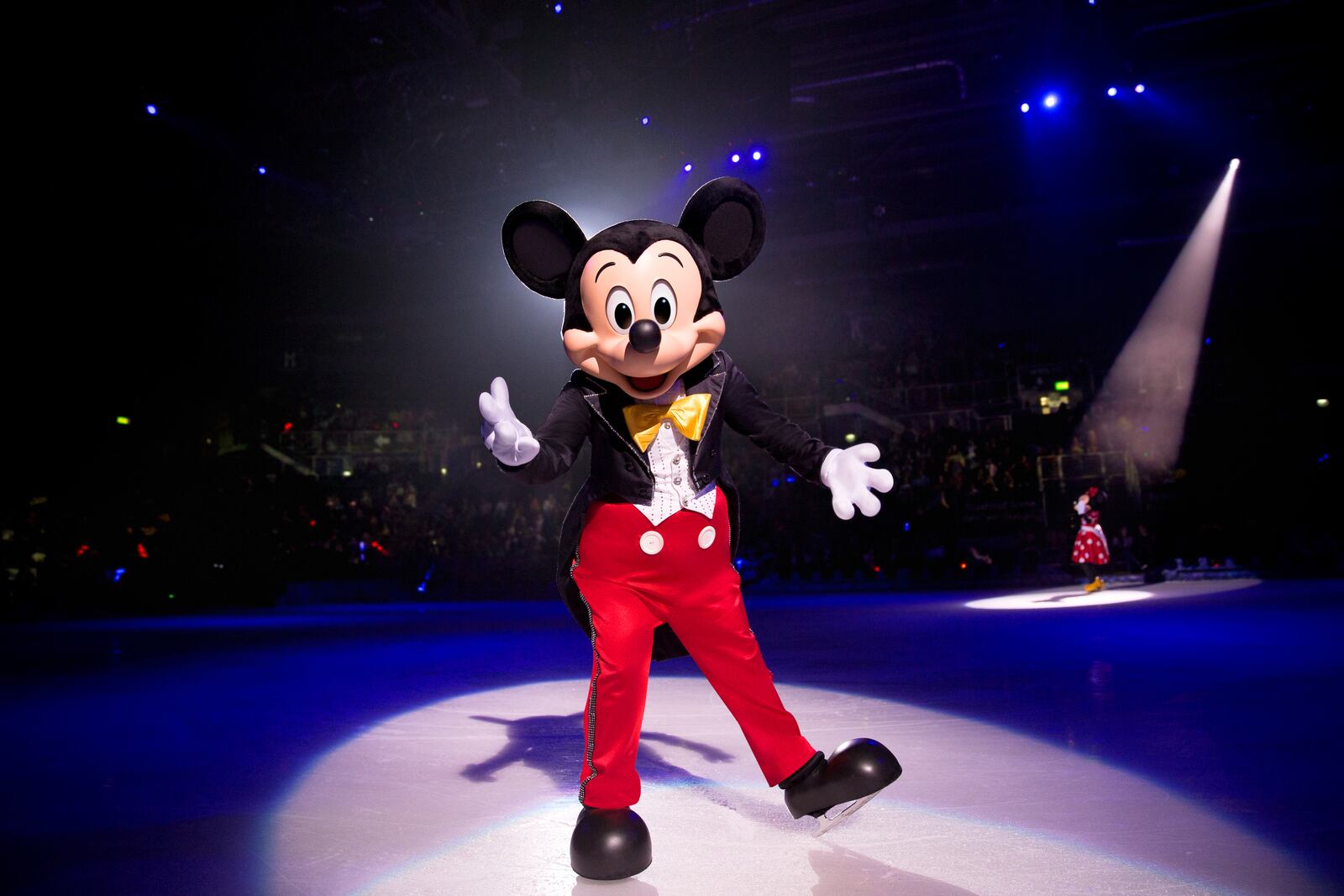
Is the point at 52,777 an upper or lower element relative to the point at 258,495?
lower

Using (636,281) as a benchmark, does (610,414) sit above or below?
below

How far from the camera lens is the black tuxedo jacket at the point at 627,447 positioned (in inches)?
80.9

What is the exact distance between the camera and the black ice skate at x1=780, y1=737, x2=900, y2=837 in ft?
6.08

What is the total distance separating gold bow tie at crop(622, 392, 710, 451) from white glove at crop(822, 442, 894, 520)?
34 centimetres

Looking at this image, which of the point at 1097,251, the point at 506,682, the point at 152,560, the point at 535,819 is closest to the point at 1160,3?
the point at 1097,251

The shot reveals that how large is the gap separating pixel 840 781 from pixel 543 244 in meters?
1.50

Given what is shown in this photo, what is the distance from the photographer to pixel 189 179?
10.8 m

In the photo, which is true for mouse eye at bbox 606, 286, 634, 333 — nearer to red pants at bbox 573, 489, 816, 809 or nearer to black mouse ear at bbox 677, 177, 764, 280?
black mouse ear at bbox 677, 177, 764, 280

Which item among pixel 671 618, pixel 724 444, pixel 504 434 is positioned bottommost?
pixel 671 618

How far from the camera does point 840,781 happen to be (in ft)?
6.10

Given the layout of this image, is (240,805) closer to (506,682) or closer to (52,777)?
(52,777)

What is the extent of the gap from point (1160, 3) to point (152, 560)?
47.6 ft

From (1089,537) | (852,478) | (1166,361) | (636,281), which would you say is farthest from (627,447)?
(1166,361)

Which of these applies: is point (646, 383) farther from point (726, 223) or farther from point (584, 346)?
point (726, 223)
